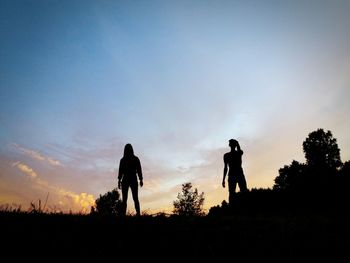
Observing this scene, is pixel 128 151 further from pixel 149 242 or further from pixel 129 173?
pixel 149 242

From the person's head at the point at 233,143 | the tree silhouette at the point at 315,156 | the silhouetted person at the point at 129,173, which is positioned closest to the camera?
the silhouetted person at the point at 129,173

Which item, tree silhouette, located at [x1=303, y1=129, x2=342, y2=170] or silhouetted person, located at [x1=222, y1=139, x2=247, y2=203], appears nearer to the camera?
silhouetted person, located at [x1=222, y1=139, x2=247, y2=203]

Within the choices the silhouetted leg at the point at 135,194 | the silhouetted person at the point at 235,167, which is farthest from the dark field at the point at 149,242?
the silhouetted person at the point at 235,167

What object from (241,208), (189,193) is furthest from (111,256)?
(189,193)

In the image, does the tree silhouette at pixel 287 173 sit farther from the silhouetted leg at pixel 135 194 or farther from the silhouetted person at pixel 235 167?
the silhouetted leg at pixel 135 194

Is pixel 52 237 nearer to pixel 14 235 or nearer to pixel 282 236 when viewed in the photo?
pixel 14 235

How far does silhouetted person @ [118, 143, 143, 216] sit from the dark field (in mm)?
6358

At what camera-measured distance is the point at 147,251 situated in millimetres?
3451

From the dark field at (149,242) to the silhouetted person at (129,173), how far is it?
20.9 feet

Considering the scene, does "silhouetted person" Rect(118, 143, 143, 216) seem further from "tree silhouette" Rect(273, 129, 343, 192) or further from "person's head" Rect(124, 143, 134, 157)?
"tree silhouette" Rect(273, 129, 343, 192)

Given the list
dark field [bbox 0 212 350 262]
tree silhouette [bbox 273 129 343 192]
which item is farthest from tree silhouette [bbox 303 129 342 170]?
dark field [bbox 0 212 350 262]

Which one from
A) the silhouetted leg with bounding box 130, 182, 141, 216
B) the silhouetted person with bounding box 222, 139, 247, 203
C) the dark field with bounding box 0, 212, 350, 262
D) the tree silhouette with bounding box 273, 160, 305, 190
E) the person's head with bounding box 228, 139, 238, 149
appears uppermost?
the tree silhouette with bounding box 273, 160, 305, 190

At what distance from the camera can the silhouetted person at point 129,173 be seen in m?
11.3

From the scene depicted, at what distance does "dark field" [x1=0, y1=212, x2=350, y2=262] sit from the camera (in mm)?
3139
